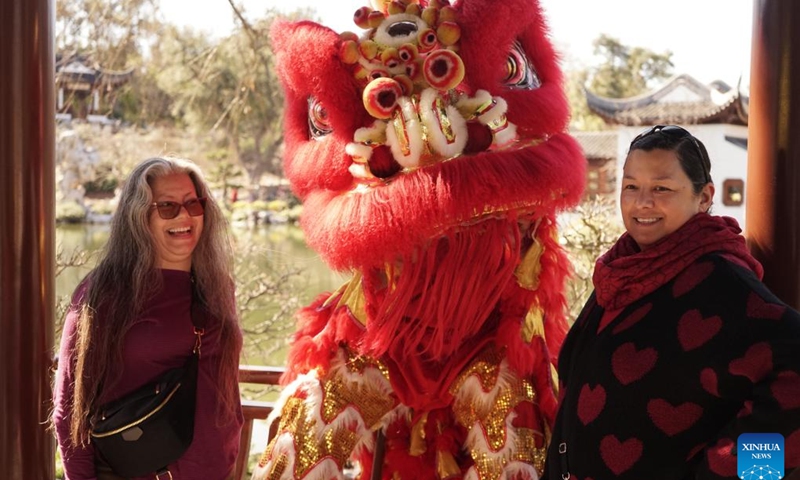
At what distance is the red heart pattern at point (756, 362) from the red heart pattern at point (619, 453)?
0.22 meters

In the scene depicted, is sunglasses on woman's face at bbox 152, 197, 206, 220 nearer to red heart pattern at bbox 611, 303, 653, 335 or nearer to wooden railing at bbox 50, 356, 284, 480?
wooden railing at bbox 50, 356, 284, 480

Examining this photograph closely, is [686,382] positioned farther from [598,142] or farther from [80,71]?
[598,142]

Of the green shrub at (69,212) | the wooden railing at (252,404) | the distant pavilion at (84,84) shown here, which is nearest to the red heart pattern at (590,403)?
the wooden railing at (252,404)

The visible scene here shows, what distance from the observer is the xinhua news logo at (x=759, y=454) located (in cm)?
122

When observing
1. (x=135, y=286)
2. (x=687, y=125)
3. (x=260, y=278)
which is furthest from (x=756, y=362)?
(x=687, y=125)

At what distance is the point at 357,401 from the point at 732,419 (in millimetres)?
970

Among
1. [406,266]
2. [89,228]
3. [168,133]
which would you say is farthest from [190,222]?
[89,228]

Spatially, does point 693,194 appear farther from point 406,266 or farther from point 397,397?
point 397,397

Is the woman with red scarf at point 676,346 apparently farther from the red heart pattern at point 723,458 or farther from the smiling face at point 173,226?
the smiling face at point 173,226

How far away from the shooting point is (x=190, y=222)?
74.2 inches

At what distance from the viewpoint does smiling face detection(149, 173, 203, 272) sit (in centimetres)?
185

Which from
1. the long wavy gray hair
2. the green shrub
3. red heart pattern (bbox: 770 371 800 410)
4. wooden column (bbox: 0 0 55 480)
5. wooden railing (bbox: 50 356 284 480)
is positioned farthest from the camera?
the green shrub

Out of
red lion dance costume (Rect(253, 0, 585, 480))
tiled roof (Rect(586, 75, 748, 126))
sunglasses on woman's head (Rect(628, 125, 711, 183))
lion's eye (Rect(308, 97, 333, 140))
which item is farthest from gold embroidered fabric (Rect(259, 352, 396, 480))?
tiled roof (Rect(586, 75, 748, 126))

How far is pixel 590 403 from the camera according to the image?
4.67 feet
